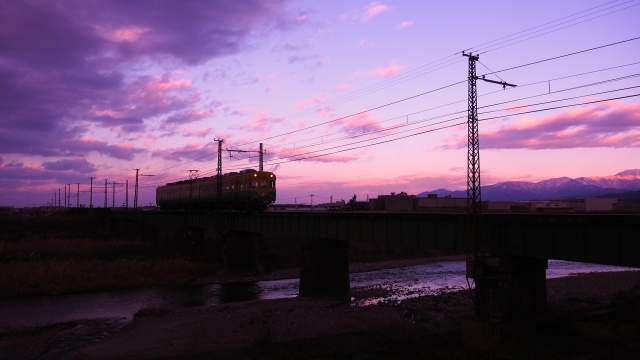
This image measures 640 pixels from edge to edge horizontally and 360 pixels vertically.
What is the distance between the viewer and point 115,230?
89.3 m

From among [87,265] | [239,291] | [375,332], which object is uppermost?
[375,332]

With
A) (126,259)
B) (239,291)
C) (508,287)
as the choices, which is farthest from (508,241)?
(126,259)

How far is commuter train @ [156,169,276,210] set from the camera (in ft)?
169

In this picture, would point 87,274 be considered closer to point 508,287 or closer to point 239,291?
point 239,291

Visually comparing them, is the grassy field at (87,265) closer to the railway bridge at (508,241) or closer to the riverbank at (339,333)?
the riverbank at (339,333)

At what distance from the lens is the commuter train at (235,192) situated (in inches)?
2026

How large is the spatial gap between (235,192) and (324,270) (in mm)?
19590

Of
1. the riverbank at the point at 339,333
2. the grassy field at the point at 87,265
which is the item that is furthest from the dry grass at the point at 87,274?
the riverbank at the point at 339,333

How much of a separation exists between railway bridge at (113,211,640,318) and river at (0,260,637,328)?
18.6 ft

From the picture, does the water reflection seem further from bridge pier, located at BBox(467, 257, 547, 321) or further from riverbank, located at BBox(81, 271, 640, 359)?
bridge pier, located at BBox(467, 257, 547, 321)

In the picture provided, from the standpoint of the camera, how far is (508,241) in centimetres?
2278

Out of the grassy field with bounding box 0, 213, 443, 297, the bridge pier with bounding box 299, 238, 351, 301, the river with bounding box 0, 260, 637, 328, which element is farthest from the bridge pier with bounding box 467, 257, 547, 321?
the grassy field with bounding box 0, 213, 443, 297

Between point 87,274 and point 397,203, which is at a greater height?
point 397,203

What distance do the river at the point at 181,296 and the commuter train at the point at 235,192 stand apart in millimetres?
9191
